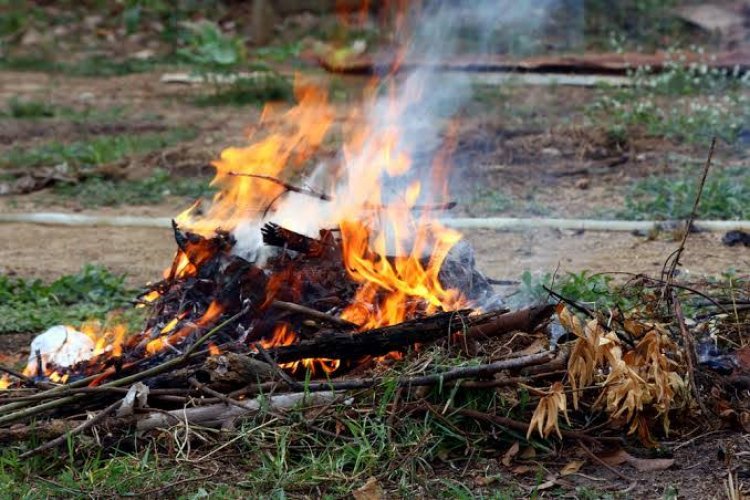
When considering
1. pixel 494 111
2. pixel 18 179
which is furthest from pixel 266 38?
pixel 18 179

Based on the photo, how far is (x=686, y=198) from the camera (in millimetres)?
8430

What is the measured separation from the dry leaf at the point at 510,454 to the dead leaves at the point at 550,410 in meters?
0.09

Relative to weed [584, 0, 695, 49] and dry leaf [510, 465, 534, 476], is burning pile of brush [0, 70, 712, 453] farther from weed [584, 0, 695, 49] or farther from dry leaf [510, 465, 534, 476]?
weed [584, 0, 695, 49]

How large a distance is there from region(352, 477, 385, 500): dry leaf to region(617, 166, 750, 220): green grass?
4884mm

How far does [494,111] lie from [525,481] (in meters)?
8.26

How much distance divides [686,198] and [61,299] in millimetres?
4581

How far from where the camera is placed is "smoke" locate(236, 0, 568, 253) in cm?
545

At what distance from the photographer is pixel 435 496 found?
3.79 meters

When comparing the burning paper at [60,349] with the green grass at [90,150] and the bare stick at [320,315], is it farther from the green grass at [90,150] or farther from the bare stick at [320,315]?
the green grass at [90,150]

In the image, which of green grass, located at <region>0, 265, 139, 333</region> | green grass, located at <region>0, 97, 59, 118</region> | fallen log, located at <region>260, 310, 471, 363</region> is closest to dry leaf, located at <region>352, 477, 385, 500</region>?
fallen log, located at <region>260, 310, 471, 363</region>

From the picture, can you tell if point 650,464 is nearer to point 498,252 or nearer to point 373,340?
point 373,340

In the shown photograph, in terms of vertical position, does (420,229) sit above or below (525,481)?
above

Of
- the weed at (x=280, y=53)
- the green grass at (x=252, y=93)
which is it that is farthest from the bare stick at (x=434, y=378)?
the weed at (x=280, y=53)

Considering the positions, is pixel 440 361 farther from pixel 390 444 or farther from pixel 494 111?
pixel 494 111
